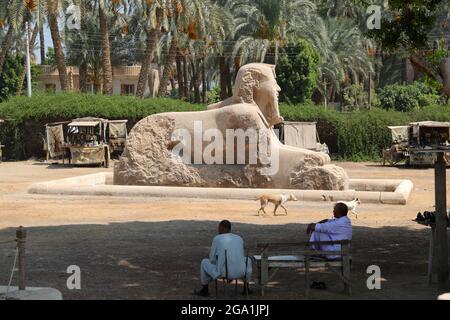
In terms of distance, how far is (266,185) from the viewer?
22.2 metres

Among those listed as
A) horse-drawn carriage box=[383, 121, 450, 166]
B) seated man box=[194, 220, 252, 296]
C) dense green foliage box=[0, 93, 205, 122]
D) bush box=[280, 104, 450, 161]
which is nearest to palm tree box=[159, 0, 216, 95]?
dense green foliage box=[0, 93, 205, 122]

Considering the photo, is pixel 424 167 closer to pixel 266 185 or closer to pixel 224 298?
pixel 266 185

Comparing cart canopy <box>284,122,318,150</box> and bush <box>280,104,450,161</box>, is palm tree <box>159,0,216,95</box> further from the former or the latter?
cart canopy <box>284,122,318,150</box>

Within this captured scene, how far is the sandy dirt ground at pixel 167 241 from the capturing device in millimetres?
10781

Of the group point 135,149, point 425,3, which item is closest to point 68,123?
point 135,149

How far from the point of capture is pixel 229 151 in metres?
22.4

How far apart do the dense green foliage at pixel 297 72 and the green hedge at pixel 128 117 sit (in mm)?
10740

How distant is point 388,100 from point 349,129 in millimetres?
18584

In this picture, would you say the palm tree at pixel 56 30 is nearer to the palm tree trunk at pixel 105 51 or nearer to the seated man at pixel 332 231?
the palm tree trunk at pixel 105 51

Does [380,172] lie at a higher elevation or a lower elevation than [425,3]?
lower

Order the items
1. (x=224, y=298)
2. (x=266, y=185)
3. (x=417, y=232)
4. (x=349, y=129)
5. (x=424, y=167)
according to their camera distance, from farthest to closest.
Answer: (x=349, y=129), (x=424, y=167), (x=266, y=185), (x=417, y=232), (x=224, y=298)

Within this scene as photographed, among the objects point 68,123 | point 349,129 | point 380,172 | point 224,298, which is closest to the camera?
point 224,298

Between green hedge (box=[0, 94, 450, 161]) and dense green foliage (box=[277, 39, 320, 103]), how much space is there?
1074 centimetres

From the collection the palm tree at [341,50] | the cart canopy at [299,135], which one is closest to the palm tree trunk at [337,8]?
the palm tree at [341,50]
